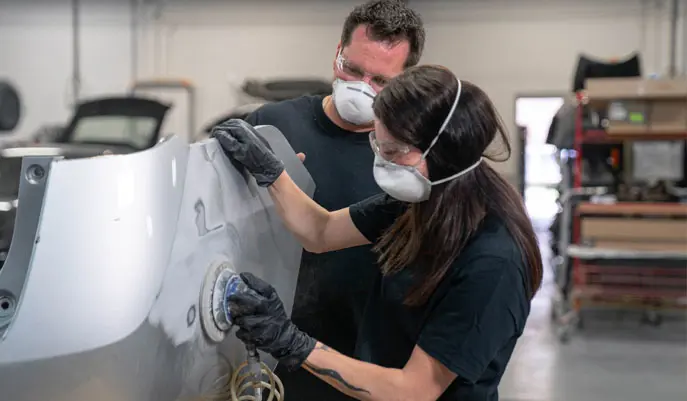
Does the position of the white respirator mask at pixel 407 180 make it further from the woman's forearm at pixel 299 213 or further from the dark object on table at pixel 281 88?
the dark object on table at pixel 281 88

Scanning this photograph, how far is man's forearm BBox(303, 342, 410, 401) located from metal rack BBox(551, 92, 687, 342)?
10.7ft

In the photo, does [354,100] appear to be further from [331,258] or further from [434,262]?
[434,262]

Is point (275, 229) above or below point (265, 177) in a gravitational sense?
below

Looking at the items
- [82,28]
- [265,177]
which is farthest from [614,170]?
[82,28]

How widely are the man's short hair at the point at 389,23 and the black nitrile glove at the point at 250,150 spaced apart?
14.4 inches

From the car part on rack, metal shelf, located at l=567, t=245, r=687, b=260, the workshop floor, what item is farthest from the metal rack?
the car part on rack

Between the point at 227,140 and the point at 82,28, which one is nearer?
the point at 227,140

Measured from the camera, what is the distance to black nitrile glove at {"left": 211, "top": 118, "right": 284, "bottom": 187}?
1064mm

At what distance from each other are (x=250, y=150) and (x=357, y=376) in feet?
1.33

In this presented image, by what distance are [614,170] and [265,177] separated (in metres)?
4.25

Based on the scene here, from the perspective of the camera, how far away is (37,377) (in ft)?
2.39

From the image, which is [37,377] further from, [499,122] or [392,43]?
[392,43]

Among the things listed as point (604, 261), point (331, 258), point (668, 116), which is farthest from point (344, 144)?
point (668, 116)

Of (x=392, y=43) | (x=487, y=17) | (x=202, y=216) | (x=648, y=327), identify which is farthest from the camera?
(x=487, y=17)
